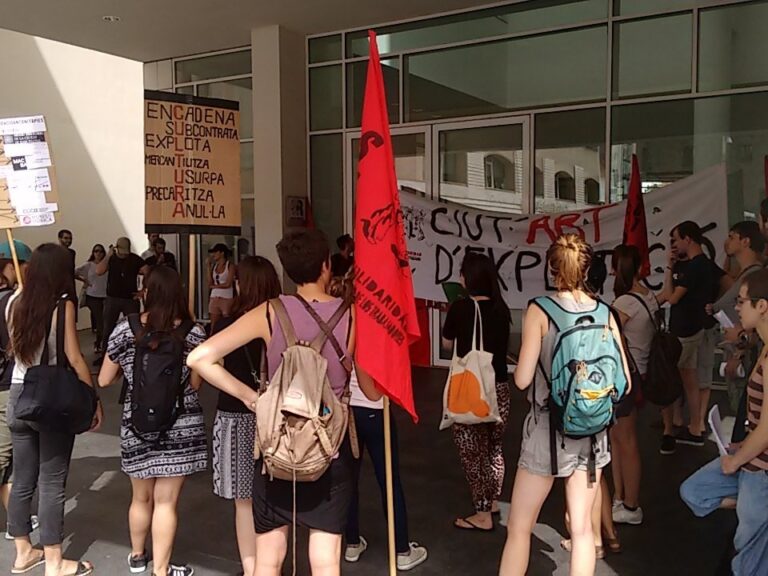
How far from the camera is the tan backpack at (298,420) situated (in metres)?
2.63

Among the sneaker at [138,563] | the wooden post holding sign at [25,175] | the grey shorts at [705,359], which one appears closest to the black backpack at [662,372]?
the grey shorts at [705,359]

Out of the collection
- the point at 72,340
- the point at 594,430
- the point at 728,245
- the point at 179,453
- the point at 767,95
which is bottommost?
the point at 179,453

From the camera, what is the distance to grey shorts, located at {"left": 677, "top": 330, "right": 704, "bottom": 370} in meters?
6.35

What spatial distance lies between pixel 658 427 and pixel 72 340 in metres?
5.14

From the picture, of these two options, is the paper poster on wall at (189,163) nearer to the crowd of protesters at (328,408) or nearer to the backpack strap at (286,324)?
the crowd of protesters at (328,408)

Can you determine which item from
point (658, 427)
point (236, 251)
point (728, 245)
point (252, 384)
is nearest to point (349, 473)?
point (252, 384)

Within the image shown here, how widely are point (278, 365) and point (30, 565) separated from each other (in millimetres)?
2442

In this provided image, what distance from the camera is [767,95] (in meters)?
7.75

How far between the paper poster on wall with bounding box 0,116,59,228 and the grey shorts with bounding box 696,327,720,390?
522cm

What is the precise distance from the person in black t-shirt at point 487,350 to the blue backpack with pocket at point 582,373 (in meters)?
1.17

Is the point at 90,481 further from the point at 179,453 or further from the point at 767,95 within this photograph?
the point at 767,95

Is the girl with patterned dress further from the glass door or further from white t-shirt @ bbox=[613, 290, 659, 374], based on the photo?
the glass door

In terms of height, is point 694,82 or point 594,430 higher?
point 694,82

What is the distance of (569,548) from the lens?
4.27 metres
